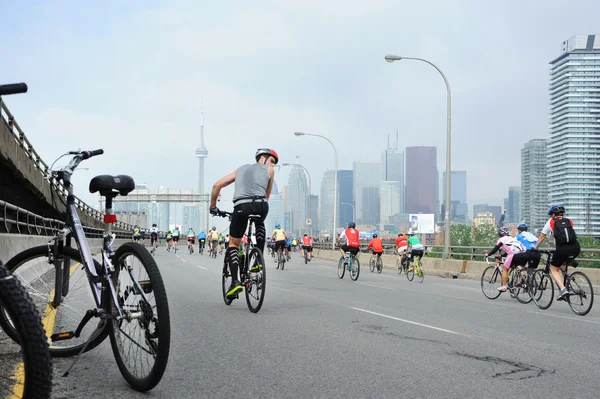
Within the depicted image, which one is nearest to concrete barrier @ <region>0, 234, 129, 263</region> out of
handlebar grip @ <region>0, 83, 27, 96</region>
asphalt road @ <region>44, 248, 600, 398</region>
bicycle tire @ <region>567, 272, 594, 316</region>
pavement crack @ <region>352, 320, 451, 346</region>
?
asphalt road @ <region>44, 248, 600, 398</region>

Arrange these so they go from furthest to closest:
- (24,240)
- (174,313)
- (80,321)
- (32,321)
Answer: (24,240)
(174,313)
(80,321)
(32,321)

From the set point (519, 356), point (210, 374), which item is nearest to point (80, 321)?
point (210, 374)

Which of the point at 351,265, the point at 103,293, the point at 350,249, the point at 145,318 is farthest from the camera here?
the point at 350,249

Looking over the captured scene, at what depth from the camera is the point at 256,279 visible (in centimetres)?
922

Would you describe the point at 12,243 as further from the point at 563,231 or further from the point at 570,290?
the point at 570,290

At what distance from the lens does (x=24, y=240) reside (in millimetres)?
13844

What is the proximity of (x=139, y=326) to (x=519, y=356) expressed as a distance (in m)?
3.98

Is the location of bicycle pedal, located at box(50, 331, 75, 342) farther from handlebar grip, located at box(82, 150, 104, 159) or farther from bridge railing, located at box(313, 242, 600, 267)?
bridge railing, located at box(313, 242, 600, 267)

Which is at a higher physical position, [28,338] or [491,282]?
[28,338]

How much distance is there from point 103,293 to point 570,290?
31.6ft

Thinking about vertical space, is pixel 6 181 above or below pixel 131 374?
above

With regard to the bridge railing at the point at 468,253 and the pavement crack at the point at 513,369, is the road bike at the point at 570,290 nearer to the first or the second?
the bridge railing at the point at 468,253

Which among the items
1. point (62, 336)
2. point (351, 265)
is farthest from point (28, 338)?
point (351, 265)

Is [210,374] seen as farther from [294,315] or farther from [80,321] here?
[294,315]
